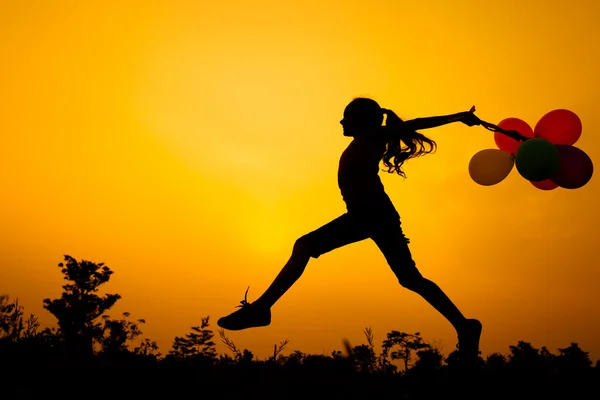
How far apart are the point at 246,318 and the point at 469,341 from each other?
1774 mm

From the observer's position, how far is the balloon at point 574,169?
17.2ft

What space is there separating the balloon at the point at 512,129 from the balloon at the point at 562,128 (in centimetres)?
17

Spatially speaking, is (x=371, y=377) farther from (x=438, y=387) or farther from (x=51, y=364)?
(x=51, y=364)

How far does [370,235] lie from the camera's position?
14.7 feet

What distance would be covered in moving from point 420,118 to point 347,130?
638 mm

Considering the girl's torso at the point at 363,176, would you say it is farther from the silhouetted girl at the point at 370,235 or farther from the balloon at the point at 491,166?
the balloon at the point at 491,166

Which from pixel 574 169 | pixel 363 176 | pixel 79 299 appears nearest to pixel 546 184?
pixel 574 169

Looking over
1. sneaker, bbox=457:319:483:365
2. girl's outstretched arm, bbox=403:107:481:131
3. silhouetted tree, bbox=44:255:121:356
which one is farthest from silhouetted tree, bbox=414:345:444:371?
silhouetted tree, bbox=44:255:121:356

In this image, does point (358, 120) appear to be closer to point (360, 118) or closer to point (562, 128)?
point (360, 118)

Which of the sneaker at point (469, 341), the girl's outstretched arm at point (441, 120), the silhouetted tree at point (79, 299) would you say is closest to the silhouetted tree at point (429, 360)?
the sneaker at point (469, 341)

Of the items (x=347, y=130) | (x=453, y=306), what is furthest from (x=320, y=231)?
A: (x=453, y=306)

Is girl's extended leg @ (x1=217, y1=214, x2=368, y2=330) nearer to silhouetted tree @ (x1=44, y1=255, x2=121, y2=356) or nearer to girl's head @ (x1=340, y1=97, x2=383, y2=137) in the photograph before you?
girl's head @ (x1=340, y1=97, x2=383, y2=137)

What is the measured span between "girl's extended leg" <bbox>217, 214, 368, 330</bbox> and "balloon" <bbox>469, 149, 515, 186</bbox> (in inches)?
67.7

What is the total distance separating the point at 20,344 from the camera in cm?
437
